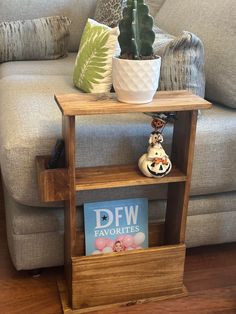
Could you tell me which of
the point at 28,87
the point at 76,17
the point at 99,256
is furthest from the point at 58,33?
the point at 99,256

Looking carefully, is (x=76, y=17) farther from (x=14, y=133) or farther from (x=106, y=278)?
(x=106, y=278)

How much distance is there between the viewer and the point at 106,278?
1.33m

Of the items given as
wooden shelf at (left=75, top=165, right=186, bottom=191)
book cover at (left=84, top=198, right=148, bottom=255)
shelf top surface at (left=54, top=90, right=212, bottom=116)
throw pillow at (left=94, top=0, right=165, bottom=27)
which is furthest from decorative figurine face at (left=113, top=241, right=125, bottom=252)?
throw pillow at (left=94, top=0, right=165, bottom=27)

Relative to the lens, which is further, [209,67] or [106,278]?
[209,67]

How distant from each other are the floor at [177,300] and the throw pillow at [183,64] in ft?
2.00

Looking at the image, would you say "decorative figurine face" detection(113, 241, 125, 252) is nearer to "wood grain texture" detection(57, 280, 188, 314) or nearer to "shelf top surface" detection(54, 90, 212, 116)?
"wood grain texture" detection(57, 280, 188, 314)

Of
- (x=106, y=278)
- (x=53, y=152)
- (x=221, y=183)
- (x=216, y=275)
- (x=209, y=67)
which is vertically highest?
(x=209, y=67)

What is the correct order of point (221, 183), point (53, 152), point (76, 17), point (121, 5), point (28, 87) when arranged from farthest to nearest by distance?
point (76, 17) < point (121, 5) < point (28, 87) < point (221, 183) < point (53, 152)

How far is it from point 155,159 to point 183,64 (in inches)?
12.8

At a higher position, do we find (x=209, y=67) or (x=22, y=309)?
(x=209, y=67)

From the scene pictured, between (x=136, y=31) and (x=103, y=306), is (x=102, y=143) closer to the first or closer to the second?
(x=136, y=31)

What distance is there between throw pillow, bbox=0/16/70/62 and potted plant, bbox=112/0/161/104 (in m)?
1.37

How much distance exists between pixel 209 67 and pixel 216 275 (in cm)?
71

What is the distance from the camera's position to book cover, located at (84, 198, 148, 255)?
1.36 m
